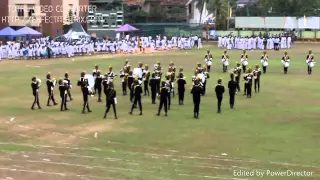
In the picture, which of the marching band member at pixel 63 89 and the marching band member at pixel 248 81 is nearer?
the marching band member at pixel 63 89

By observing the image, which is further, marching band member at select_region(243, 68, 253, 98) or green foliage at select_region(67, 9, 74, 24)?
green foliage at select_region(67, 9, 74, 24)

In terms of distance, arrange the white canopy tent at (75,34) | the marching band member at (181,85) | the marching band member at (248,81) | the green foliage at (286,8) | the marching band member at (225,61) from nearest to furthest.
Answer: the marching band member at (181,85)
the marching band member at (248,81)
the marching band member at (225,61)
the white canopy tent at (75,34)
the green foliage at (286,8)

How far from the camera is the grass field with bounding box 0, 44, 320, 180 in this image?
14227mm

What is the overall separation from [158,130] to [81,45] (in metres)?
35.7

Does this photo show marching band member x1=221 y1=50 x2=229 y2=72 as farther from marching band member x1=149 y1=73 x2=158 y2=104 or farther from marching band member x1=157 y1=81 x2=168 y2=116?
marching band member x1=157 y1=81 x2=168 y2=116

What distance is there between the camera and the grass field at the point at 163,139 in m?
14.2

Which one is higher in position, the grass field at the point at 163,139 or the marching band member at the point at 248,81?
the marching band member at the point at 248,81

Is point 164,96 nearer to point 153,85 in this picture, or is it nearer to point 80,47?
point 153,85

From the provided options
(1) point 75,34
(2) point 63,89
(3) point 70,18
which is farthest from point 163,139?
(3) point 70,18

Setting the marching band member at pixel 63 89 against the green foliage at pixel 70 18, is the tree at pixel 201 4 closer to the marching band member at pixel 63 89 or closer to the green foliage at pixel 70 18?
the green foliage at pixel 70 18

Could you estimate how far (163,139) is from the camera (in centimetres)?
1784

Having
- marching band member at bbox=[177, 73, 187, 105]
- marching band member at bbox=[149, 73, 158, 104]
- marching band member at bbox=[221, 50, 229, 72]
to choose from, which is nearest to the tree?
marching band member at bbox=[221, 50, 229, 72]

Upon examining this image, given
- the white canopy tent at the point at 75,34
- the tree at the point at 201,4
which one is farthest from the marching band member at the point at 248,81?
the tree at the point at 201,4

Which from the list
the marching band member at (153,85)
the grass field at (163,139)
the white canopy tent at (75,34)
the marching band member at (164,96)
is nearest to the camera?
the grass field at (163,139)
